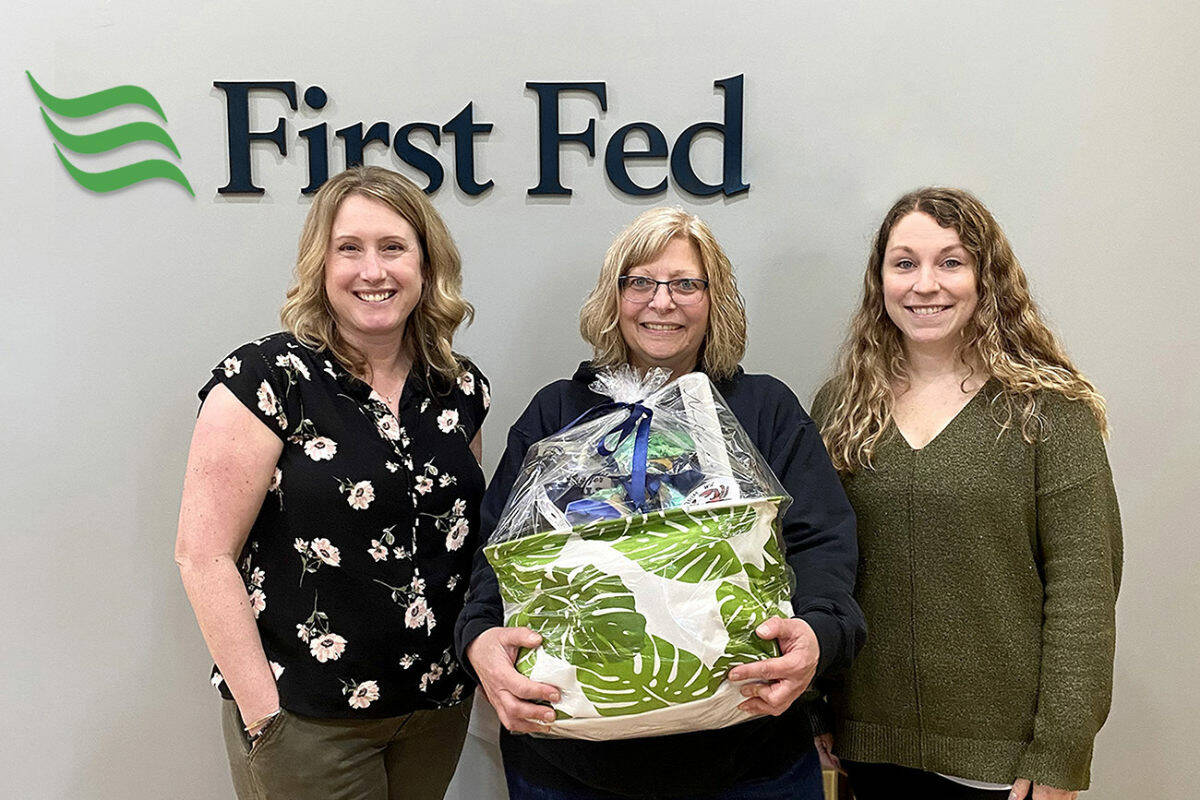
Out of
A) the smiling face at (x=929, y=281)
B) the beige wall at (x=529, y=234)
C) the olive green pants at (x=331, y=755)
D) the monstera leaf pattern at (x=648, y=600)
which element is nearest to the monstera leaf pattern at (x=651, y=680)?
the monstera leaf pattern at (x=648, y=600)

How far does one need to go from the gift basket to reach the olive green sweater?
1.36ft

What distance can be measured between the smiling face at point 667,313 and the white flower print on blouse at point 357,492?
1.96 ft

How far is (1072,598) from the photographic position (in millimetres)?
1732

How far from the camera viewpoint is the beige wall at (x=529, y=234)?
2402 millimetres

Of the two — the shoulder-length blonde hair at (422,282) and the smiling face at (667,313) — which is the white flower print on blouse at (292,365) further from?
the smiling face at (667,313)

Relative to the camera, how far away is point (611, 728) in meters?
1.41

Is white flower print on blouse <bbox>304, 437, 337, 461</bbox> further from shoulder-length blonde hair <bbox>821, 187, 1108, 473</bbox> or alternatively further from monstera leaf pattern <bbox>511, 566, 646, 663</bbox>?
shoulder-length blonde hair <bbox>821, 187, 1108, 473</bbox>

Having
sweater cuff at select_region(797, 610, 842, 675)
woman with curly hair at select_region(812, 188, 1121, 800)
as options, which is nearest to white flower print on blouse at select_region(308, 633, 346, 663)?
sweater cuff at select_region(797, 610, 842, 675)

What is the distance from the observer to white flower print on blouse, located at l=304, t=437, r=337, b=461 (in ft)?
5.82

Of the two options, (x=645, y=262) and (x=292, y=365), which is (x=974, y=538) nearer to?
(x=645, y=262)

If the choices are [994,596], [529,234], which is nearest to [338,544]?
[529,234]

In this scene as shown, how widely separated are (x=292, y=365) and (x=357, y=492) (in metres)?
0.27

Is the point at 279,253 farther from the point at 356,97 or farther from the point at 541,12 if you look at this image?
the point at 541,12

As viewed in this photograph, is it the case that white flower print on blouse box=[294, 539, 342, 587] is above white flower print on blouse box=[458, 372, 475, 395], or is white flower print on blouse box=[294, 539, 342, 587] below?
below
